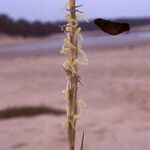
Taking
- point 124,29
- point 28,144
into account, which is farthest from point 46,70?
point 124,29

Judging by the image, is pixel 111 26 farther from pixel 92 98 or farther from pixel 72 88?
pixel 92 98

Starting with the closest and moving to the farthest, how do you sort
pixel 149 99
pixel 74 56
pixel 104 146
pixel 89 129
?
pixel 74 56 → pixel 104 146 → pixel 89 129 → pixel 149 99

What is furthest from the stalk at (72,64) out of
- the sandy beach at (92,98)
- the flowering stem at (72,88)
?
the sandy beach at (92,98)

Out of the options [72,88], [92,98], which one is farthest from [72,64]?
[92,98]

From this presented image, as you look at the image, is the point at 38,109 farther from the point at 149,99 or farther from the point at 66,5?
the point at 66,5

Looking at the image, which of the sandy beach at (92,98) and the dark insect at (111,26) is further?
the sandy beach at (92,98)

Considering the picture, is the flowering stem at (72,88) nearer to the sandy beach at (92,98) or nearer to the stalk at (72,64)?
the stalk at (72,64)
